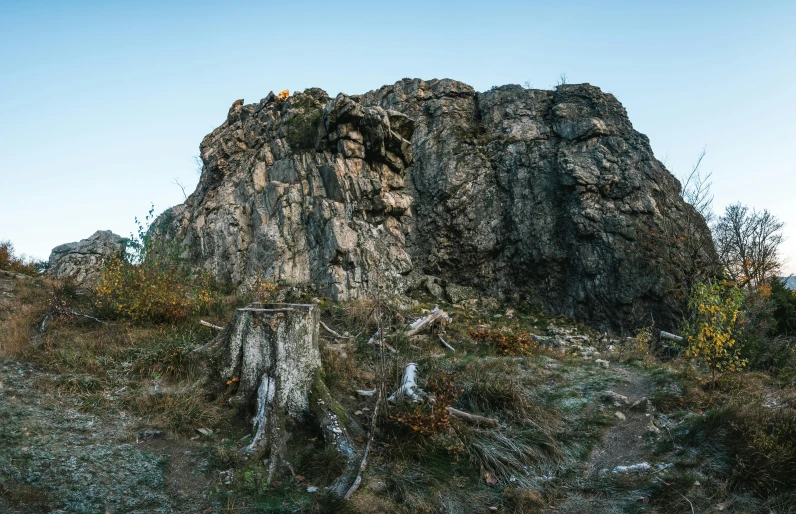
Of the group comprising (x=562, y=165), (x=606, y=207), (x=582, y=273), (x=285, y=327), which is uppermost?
(x=562, y=165)

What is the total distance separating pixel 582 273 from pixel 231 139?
60.6ft

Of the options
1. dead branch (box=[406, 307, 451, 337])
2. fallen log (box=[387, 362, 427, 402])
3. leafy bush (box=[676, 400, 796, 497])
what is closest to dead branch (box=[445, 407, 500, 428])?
fallen log (box=[387, 362, 427, 402])

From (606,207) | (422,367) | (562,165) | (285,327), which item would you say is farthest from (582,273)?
(285,327)

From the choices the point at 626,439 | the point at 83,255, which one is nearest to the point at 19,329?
the point at 626,439

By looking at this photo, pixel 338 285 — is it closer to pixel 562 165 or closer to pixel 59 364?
pixel 59 364

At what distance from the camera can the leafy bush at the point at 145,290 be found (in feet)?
34.5

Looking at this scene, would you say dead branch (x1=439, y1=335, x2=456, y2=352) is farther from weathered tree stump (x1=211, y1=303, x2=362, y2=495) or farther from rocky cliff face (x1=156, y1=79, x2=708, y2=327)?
rocky cliff face (x1=156, y1=79, x2=708, y2=327)

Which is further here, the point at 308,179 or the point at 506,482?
the point at 308,179

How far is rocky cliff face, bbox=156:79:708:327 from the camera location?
1836cm

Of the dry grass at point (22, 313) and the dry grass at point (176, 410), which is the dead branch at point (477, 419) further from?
the dry grass at point (22, 313)

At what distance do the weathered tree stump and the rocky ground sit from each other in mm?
356

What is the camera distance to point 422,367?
870 cm

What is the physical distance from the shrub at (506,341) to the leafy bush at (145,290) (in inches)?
306

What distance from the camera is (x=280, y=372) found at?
6660 millimetres
